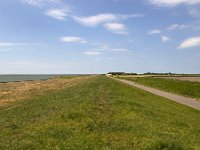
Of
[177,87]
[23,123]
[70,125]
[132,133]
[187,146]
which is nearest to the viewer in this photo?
[187,146]

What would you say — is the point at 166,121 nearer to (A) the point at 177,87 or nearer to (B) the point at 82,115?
(B) the point at 82,115

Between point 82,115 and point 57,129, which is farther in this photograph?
point 82,115

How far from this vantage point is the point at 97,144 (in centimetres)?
1692

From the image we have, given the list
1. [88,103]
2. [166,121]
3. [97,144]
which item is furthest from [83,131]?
[88,103]

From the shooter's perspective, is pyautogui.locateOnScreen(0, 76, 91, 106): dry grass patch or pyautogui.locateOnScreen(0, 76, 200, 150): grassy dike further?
pyautogui.locateOnScreen(0, 76, 91, 106): dry grass patch

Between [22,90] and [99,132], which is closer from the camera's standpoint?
[99,132]

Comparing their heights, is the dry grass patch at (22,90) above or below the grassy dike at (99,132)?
below

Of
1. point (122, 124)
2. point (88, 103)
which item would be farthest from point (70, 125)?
point (88, 103)

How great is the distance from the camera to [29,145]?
16.8 metres

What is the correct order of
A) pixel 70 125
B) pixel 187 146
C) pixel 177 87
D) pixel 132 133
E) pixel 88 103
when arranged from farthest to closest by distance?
pixel 177 87 → pixel 88 103 → pixel 70 125 → pixel 132 133 → pixel 187 146

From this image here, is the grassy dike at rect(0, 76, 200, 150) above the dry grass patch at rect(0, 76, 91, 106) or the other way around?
above

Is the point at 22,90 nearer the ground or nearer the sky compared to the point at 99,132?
nearer the ground

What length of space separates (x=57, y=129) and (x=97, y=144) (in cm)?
384

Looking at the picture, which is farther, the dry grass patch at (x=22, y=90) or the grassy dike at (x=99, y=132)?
the dry grass patch at (x=22, y=90)
